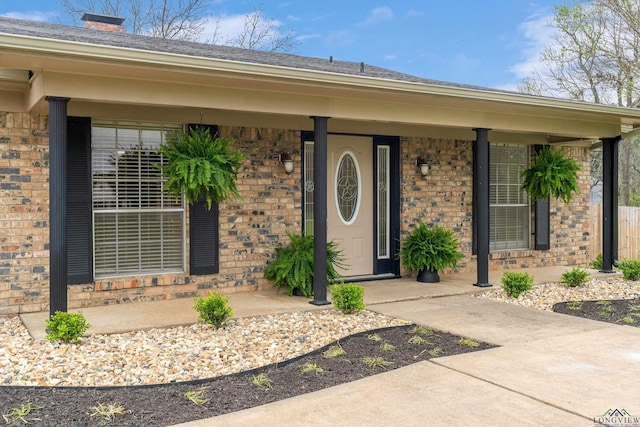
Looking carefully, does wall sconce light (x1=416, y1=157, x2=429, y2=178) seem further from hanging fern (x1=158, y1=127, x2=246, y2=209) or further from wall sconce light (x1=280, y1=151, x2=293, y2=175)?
hanging fern (x1=158, y1=127, x2=246, y2=209)

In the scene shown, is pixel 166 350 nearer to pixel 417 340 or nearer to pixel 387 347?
pixel 387 347

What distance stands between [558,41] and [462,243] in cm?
1216

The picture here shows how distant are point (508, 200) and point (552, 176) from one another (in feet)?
3.85

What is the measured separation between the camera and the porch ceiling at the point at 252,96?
16.8 ft

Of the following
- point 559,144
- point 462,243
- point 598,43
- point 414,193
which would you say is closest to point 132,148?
point 414,193

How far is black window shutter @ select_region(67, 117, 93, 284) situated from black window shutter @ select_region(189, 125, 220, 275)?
1159mm

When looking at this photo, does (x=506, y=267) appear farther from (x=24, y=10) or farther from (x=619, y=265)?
(x=24, y=10)

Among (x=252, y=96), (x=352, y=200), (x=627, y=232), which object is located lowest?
(x=627, y=232)

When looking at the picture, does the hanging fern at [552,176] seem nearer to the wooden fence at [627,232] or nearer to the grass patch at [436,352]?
the wooden fence at [627,232]

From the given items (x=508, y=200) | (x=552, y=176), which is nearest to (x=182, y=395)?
(x=552, y=176)

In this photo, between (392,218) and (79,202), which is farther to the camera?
(392,218)

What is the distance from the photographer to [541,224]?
32.7 ft

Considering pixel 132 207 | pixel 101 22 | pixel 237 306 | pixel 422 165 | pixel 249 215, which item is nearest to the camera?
pixel 237 306

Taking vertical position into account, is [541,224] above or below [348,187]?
below
